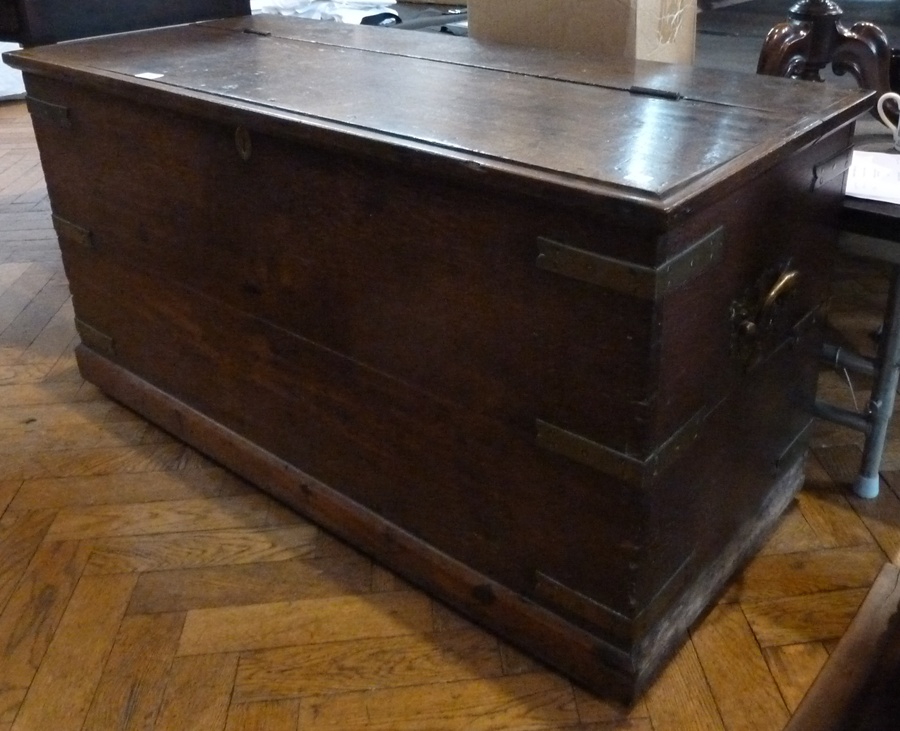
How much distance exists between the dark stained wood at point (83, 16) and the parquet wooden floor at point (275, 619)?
0.69 meters

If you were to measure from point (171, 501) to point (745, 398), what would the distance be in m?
0.87

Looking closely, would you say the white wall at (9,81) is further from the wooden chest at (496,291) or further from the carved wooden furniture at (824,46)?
the carved wooden furniture at (824,46)

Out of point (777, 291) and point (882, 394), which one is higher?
point (777, 291)

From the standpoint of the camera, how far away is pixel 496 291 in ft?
3.07

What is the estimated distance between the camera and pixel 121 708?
107 cm

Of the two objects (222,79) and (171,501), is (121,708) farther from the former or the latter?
(222,79)

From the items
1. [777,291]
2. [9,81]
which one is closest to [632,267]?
[777,291]

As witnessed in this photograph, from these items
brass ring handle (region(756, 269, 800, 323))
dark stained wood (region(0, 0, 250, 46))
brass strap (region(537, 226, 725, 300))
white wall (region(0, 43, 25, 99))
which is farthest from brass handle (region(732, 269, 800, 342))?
white wall (region(0, 43, 25, 99))

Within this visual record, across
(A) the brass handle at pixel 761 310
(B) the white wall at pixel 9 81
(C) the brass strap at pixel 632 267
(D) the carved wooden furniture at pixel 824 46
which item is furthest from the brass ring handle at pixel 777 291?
(B) the white wall at pixel 9 81

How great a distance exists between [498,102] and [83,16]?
3.06 ft

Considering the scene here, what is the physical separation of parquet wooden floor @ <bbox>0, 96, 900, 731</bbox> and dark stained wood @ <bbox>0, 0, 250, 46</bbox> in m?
0.69

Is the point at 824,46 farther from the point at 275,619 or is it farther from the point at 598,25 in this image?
the point at 275,619

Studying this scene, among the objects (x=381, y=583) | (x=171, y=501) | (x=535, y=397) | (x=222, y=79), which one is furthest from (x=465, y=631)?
(x=222, y=79)

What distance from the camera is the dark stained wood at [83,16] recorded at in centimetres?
156
